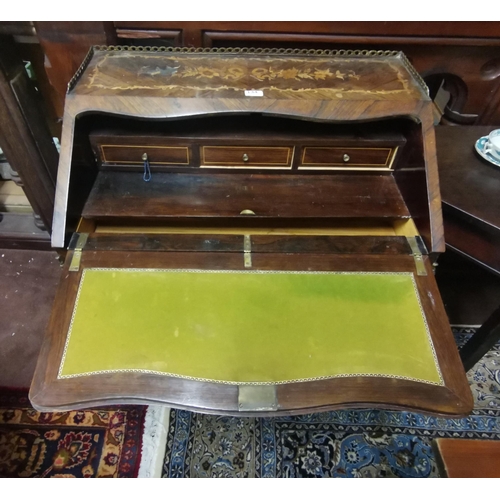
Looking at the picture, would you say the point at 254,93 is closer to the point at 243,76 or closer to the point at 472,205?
the point at 243,76

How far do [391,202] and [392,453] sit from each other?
80 centimetres

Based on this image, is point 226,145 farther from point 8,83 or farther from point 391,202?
point 8,83

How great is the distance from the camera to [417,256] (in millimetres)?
841

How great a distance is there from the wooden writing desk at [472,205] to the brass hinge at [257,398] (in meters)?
0.66

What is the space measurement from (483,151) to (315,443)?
3.31 ft

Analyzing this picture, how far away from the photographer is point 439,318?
0.76 m

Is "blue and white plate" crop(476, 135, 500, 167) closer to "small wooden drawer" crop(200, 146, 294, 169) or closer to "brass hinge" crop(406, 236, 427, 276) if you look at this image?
"brass hinge" crop(406, 236, 427, 276)

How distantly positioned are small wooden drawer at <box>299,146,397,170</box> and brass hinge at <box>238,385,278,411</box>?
0.56m

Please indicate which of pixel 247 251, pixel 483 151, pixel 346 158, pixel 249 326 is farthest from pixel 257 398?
pixel 483 151

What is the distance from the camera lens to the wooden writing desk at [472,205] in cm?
94

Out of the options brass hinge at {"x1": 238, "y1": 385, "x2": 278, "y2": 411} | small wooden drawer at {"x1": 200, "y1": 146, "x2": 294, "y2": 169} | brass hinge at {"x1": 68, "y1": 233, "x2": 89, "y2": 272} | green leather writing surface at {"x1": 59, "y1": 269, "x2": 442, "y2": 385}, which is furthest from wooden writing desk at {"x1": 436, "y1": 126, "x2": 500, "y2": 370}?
brass hinge at {"x1": 68, "y1": 233, "x2": 89, "y2": 272}

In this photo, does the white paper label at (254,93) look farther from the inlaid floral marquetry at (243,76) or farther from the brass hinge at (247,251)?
the brass hinge at (247,251)

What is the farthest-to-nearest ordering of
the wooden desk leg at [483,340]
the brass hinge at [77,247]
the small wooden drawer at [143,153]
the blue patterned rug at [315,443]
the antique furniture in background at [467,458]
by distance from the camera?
the blue patterned rug at [315,443]
the wooden desk leg at [483,340]
the small wooden drawer at [143,153]
the brass hinge at [77,247]
the antique furniture in background at [467,458]

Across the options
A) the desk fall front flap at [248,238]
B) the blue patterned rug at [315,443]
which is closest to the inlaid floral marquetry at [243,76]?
the desk fall front flap at [248,238]
